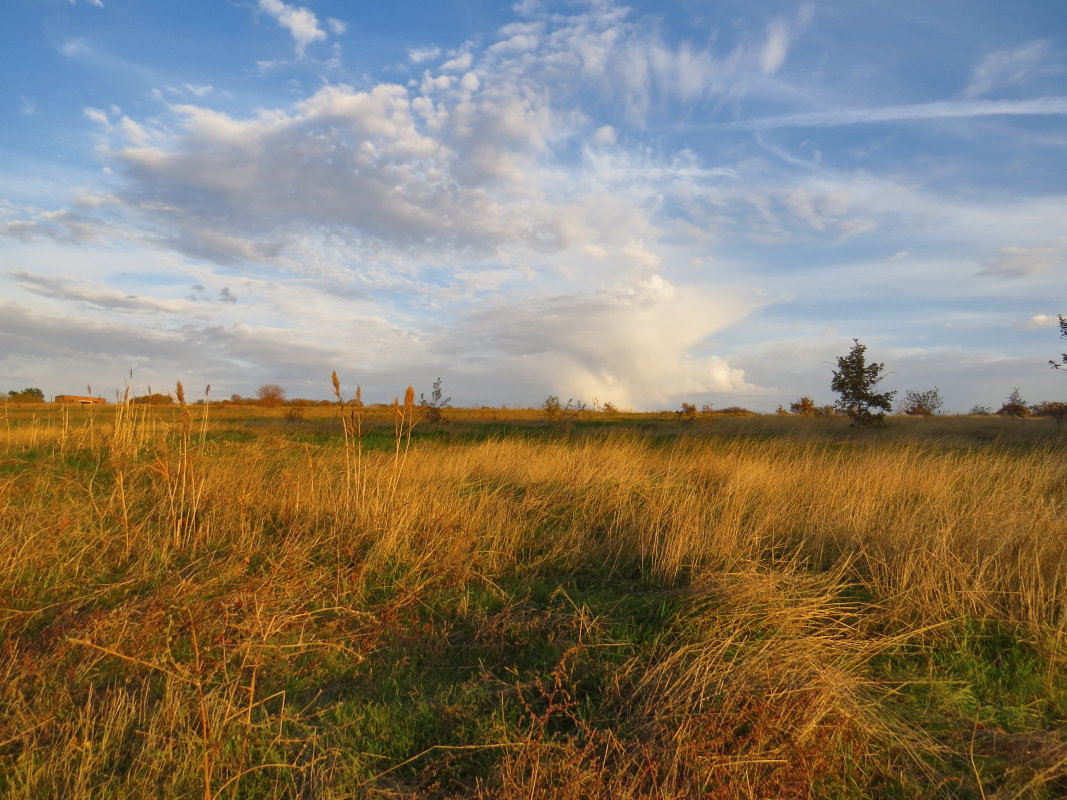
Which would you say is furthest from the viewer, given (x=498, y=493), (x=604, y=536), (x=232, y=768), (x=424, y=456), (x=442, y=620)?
(x=424, y=456)

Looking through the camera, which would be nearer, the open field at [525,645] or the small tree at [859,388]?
the open field at [525,645]

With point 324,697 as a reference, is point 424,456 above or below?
above

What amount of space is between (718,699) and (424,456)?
855cm

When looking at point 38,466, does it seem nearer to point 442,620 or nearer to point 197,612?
point 197,612

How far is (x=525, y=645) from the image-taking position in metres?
4.25

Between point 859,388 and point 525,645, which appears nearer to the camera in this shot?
point 525,645

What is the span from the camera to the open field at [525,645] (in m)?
2.92

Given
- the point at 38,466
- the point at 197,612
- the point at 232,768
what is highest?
the point at 38,466

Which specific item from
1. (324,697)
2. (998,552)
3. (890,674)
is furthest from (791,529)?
(324,697)

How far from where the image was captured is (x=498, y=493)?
28.1 ft

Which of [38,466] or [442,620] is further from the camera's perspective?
[38,466]

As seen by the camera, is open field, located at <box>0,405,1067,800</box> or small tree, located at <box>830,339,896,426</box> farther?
small tree, located at <box>830,339,896,426</box>

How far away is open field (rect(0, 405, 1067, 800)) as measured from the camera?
292cm

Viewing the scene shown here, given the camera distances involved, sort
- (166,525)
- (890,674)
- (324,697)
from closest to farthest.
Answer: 1. (324,697)
2. (890,674)
3. (166,525)
